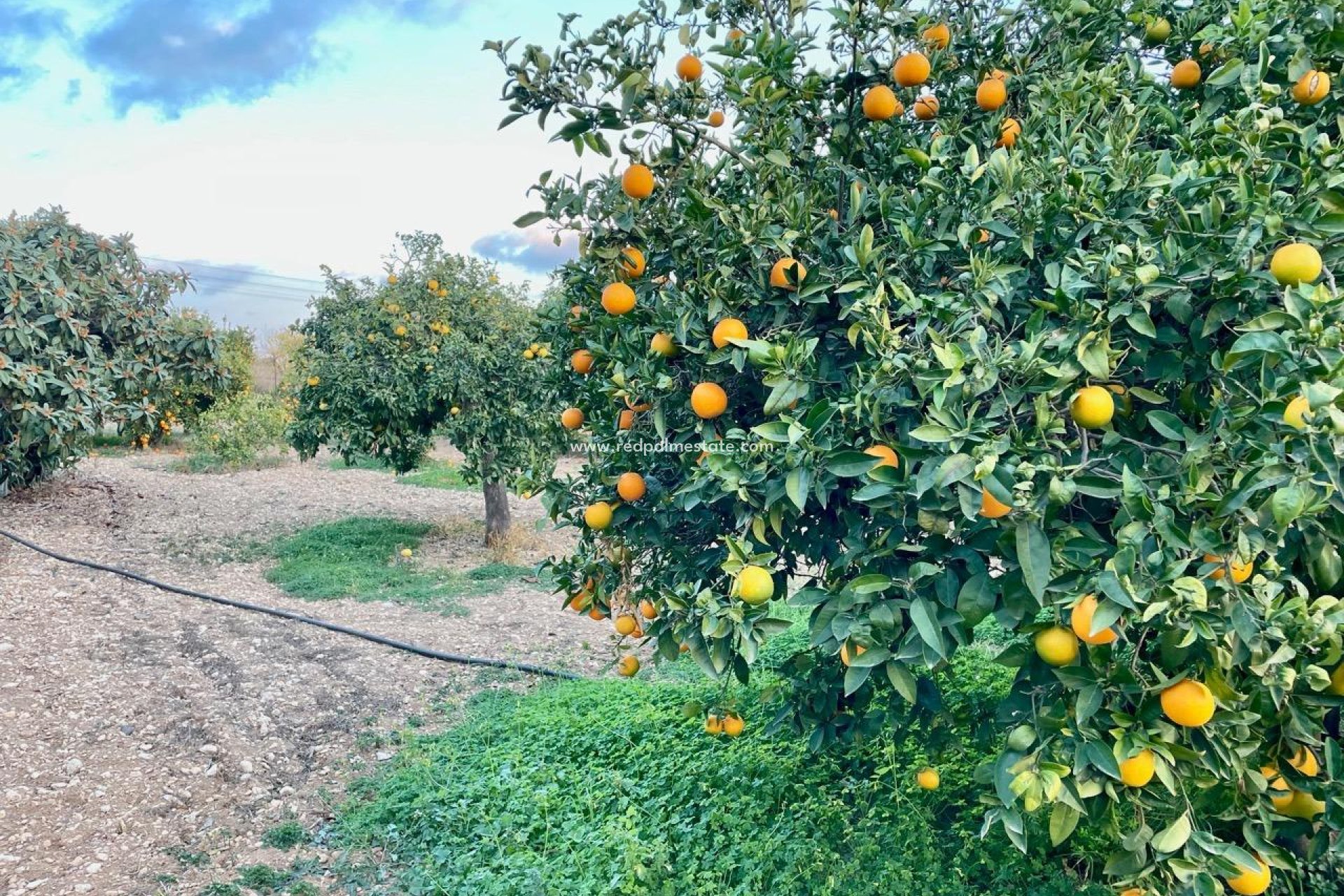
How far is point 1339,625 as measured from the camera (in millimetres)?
1284

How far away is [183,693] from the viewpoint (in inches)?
155

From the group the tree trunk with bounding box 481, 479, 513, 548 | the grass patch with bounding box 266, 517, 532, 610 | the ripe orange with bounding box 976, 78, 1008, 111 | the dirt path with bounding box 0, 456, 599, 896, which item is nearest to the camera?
the ripe orange with bounding box 976, 78, 1008, 111

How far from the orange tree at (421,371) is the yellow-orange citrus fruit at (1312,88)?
4.61 metres

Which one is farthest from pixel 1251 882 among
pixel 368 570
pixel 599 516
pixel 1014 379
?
pixel 368 570

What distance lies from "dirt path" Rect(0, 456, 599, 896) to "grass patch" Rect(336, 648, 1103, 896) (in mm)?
450

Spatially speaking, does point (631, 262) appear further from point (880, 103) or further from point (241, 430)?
point (241, 430)

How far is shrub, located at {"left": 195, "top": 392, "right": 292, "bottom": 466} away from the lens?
10828 mm

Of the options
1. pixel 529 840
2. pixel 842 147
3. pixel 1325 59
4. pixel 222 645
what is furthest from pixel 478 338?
pixel 1325 59

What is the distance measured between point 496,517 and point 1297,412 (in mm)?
6241

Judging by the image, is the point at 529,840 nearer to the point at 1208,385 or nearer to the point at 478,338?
the point at 1208,385

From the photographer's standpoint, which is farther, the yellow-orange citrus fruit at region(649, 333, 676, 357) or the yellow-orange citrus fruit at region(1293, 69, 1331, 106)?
the yellow-orange citrus fruit at region(649, 333, 676, 357)

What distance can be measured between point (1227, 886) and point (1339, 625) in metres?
0.81

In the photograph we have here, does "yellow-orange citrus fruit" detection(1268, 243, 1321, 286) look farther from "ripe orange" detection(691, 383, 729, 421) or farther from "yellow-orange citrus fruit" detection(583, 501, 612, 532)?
"yellow-orange citrus fruit" detection(583, 501, 612, 532)

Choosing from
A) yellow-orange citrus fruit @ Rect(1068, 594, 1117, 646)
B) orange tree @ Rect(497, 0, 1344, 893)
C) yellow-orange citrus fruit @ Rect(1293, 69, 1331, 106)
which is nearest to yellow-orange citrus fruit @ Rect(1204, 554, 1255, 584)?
orange tree @ Rect(497, 0, 1344, 893)
